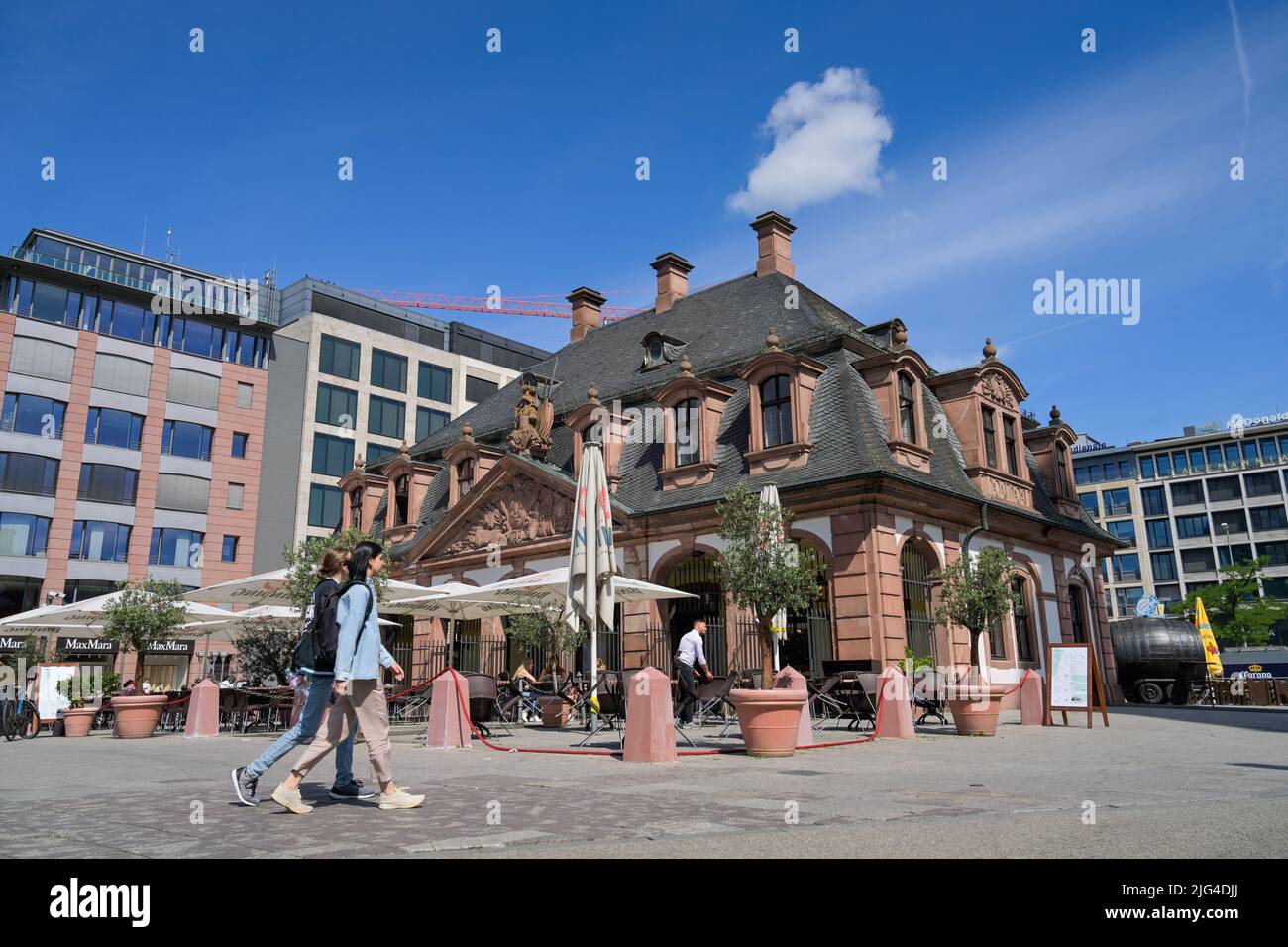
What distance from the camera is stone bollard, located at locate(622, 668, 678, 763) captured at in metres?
11.0

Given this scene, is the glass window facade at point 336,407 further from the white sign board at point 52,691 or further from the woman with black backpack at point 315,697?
the woman with black backpack at point 315,697

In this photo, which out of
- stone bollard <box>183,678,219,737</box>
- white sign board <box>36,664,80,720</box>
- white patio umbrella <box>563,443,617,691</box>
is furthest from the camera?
white sign board <box>36,664,80,720</box>

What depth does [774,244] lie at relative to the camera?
28469mm

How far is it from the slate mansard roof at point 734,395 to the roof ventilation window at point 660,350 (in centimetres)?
23

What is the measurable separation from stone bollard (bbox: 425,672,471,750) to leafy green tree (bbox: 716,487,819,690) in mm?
4514

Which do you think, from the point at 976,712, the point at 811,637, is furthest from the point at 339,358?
the point at 976,712

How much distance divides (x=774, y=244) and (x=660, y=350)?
4860 millimetres

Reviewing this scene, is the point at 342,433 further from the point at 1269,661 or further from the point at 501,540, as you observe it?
the point at 1269,661

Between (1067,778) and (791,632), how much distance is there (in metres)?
12.7

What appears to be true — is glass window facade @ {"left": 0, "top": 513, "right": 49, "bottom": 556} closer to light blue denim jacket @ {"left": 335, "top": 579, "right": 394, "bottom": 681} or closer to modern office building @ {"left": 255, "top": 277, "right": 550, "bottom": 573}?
modern office building @ {"left": 255, "top": 277, "right": 550, "bottom": 573}

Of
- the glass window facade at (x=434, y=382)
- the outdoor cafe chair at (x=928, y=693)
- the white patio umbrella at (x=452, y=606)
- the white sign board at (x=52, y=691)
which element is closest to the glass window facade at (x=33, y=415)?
the glass window facade at (x=434, y=382)

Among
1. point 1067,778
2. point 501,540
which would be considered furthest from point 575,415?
point 1067,778

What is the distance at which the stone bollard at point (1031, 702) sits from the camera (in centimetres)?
1777

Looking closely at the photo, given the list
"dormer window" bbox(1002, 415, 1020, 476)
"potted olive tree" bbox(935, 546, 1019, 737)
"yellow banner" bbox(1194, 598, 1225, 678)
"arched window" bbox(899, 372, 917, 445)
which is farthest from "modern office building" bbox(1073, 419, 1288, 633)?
"potted olive tree" bbox(935, 546, 1019, 737)
